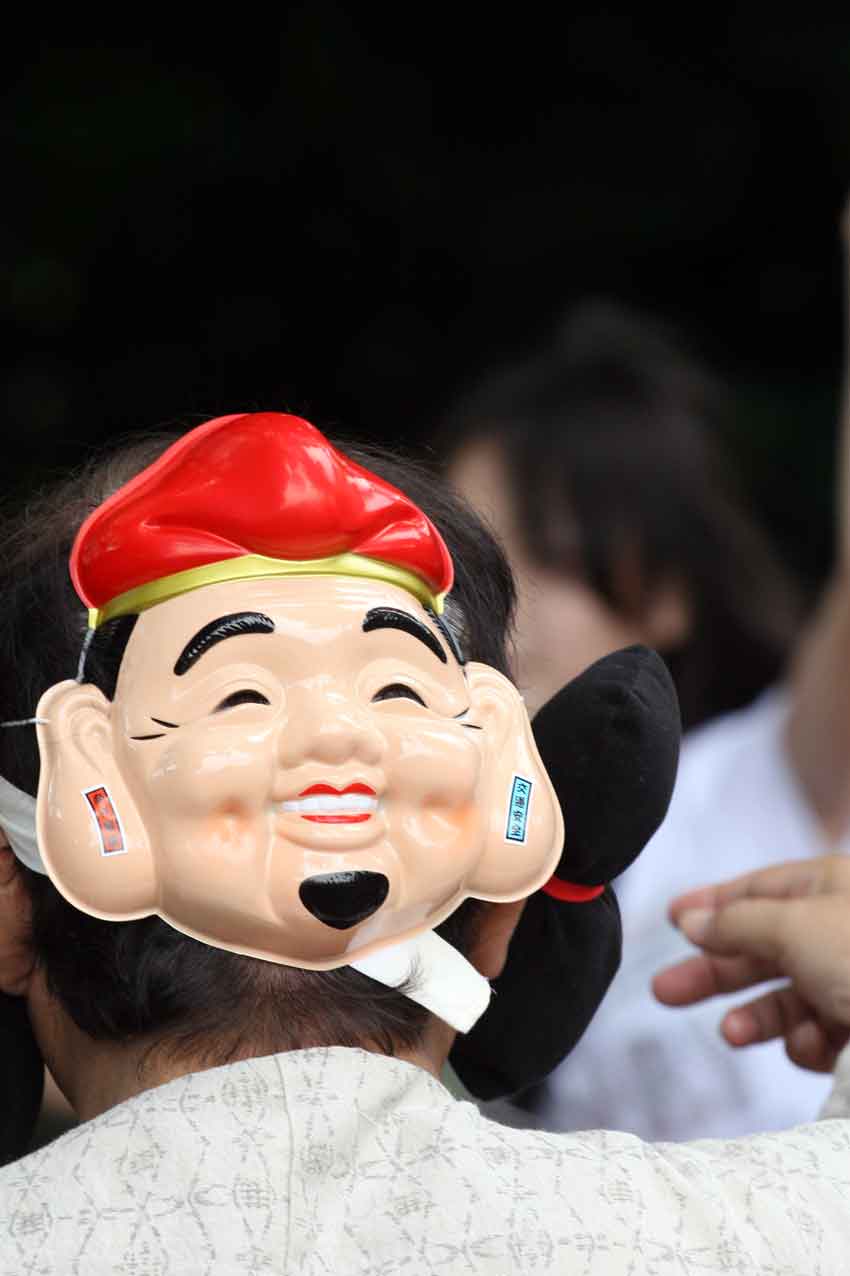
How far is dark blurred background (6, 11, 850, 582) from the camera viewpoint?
280 cm

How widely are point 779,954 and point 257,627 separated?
0.54m

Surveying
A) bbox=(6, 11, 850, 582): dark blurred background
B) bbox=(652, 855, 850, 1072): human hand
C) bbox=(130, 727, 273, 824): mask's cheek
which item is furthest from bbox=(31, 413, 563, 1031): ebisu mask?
bbox=(6, 11, 850, 582): dark blurred background

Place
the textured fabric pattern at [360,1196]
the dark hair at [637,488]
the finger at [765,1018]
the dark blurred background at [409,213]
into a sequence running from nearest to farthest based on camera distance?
the textured fabric pattern at [360,1196] < the finger at [765,1018] < the dark hair at [637,488] < the dark blurred background at [409,213]

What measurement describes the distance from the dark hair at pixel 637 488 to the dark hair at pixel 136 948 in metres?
1.05

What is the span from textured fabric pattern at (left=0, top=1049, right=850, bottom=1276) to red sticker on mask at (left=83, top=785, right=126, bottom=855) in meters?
0.13

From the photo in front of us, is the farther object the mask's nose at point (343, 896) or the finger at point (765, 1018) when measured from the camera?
the finger at point (765, 1018)

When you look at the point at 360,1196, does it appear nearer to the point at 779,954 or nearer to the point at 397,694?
the point at 397,694

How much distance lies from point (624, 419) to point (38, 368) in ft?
3.10

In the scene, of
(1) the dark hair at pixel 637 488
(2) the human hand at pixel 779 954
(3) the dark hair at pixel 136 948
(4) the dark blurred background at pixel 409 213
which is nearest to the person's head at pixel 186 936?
(3) the dark hair at pixel 136 948

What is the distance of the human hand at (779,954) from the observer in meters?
1.33

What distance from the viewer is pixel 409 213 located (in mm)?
2930

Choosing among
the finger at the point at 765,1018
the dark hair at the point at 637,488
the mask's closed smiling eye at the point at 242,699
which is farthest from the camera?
the dark hair at the point at 637,488

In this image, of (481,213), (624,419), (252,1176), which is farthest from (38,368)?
(252,1176)

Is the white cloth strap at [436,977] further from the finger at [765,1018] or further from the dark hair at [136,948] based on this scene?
the finger at [765,1018]
